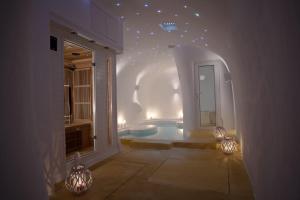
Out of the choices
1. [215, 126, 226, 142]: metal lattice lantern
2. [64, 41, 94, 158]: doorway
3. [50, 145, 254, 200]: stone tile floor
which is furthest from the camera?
[64, 41, 94, 158]: doorway

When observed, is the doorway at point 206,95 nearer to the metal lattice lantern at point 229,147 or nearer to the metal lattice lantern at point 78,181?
the metal lattice lantern at point 229,147

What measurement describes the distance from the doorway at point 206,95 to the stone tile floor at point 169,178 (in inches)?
151

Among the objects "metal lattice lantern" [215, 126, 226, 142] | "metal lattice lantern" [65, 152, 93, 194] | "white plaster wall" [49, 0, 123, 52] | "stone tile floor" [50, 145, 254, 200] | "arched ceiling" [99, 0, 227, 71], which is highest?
"arched ceiling" [99, 0, 227, 71]

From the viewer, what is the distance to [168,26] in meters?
5.22

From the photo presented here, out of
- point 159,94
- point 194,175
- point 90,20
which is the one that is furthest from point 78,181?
point 159,94

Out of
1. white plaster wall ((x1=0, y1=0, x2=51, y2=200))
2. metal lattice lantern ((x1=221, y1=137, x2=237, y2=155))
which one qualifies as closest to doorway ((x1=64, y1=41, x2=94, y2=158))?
metal lattice lantern ((x1=221, y1=137, x2=237, y2=155))

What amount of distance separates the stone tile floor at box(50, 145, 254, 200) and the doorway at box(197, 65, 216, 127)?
151 inches

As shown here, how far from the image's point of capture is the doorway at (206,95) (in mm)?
8230

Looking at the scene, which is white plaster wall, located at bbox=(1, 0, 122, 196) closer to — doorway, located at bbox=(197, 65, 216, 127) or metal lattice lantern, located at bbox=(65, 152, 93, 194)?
metal lattice lantern, located at bbox=(65, 152, 93, 194)

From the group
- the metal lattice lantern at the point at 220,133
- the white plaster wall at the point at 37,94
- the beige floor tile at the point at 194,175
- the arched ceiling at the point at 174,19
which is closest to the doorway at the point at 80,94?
the white plaster wall at the point at 37,94

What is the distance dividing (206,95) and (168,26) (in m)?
3.95

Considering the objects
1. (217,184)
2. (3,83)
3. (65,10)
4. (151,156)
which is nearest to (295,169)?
(3,83)

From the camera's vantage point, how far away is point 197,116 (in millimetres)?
8430

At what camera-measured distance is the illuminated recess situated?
4.99 m
